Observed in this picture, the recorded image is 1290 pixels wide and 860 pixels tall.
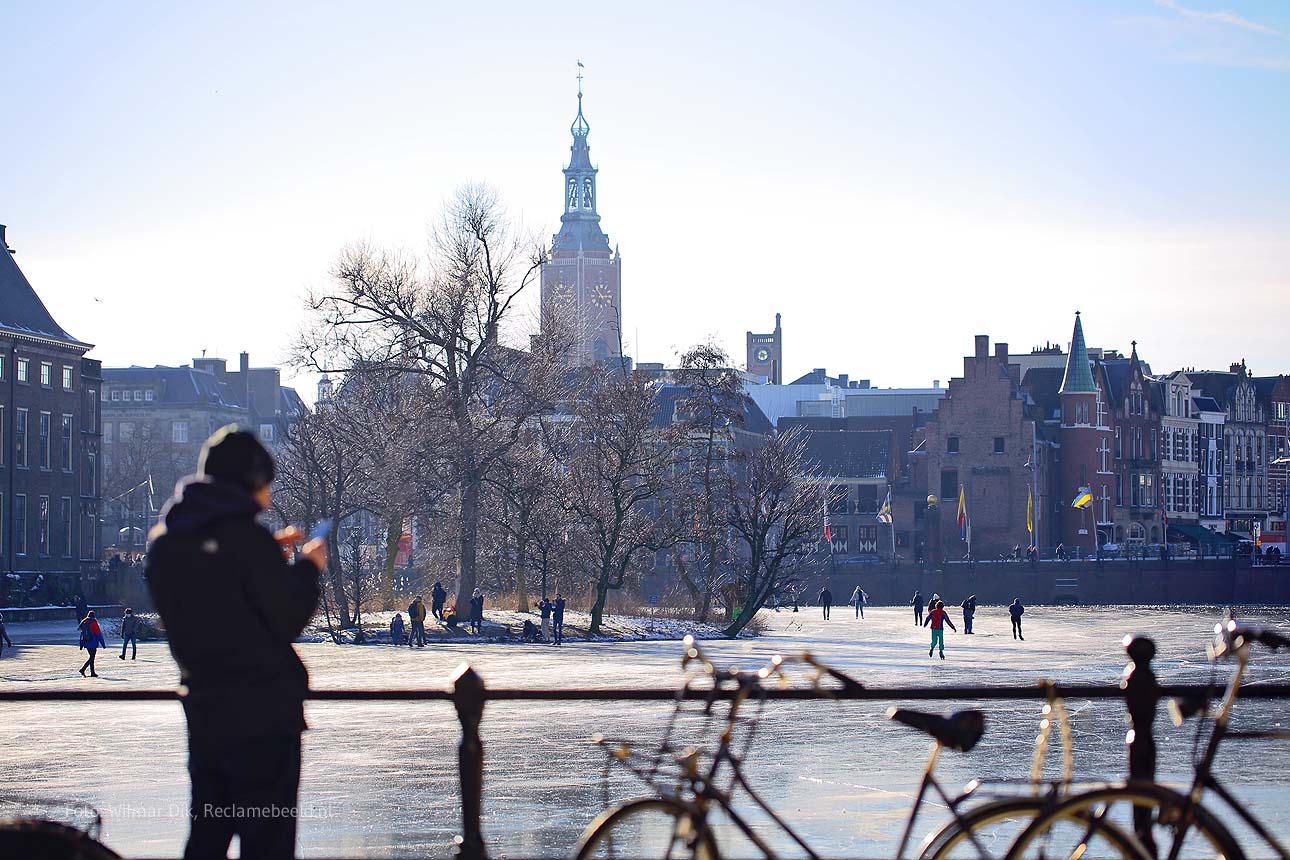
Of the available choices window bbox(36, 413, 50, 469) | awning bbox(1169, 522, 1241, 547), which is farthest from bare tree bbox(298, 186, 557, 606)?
awning bbox(1169, 522, 1241, 547)

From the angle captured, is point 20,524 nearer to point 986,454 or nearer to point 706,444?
Answer: point 706,444

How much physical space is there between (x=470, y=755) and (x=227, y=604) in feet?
6.34

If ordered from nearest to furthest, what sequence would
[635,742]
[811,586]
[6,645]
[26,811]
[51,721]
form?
[26,811] → [635,742] → [51,721] → [6,645] → [811,586]

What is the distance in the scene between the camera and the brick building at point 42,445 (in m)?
79.1

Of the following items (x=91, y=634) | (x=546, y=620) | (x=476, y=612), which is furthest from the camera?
(x=476, y=612)

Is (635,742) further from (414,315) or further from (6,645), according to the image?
(414,315)

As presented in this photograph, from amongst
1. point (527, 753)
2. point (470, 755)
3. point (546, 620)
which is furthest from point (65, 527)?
point (470, 755)

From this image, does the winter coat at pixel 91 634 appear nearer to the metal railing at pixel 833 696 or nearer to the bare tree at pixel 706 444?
the bare tree at pixel 706 444

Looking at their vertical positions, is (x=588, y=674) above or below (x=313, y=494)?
below

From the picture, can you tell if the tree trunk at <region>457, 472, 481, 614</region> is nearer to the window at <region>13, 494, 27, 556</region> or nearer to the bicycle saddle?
the window at <region>13, 494, 27, 556</region>

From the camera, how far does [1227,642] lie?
5.98 m

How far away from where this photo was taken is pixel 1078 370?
107m

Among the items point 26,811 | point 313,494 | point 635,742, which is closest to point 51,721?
point 635,742

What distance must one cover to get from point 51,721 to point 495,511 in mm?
34813
